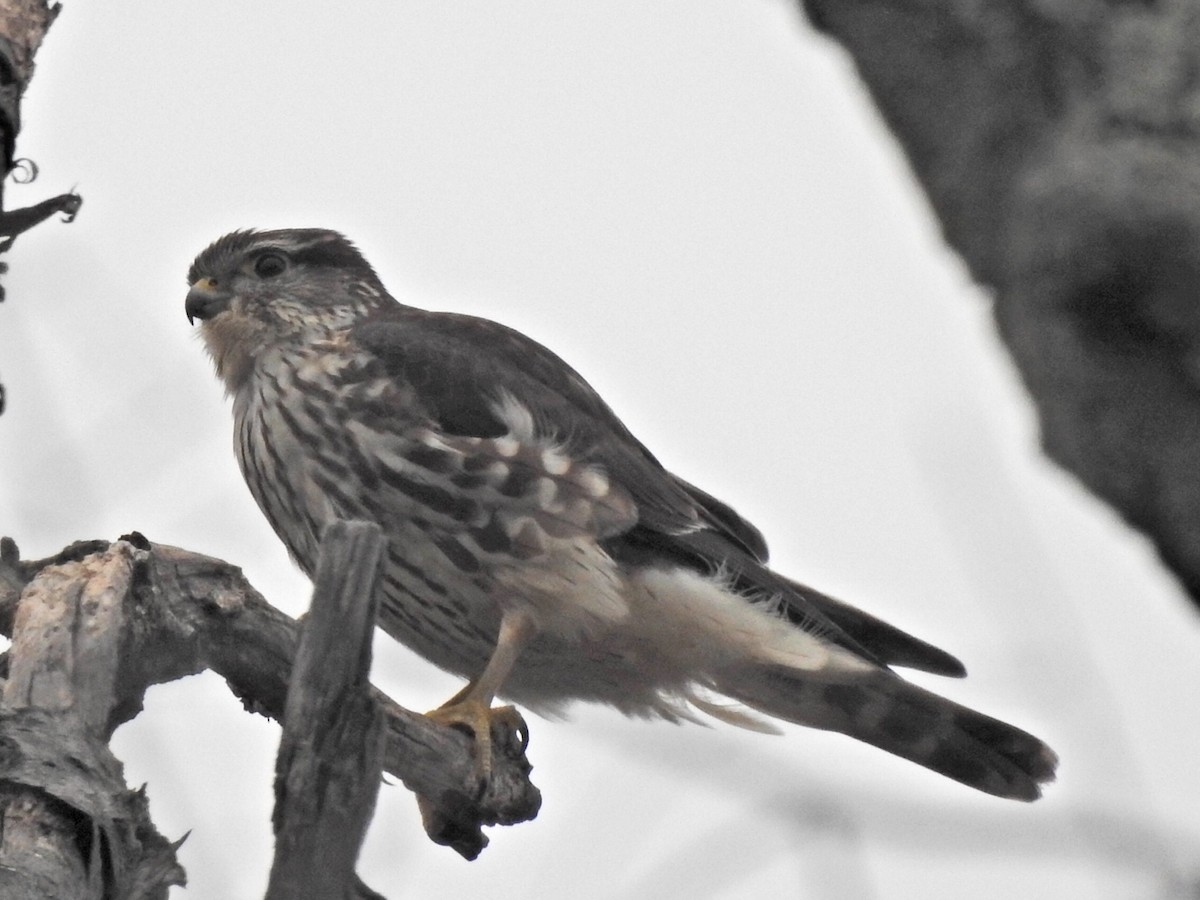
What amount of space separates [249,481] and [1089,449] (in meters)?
→ 1.99

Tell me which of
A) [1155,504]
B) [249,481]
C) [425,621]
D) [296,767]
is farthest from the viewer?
[249,481]

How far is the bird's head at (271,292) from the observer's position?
392cm

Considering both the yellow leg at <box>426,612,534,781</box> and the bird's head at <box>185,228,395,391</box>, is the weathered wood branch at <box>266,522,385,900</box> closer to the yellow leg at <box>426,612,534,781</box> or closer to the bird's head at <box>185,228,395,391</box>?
the yellow leg at <box>426,612,534,781</box>

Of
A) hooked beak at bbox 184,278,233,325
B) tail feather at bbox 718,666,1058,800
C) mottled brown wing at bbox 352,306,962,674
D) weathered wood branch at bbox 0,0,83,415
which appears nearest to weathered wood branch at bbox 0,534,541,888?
weathered wood branch at bbox 0,0,83,415

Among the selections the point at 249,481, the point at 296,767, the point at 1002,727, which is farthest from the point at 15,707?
the point at 1002,727

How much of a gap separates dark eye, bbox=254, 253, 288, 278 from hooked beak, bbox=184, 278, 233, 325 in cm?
12

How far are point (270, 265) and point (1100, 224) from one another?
7.72ft

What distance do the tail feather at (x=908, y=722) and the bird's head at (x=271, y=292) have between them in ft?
4.26

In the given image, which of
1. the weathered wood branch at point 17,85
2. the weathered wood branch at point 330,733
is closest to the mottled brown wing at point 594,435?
the weathered wood branch at point 17,85

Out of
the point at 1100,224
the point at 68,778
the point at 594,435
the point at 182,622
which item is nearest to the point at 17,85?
the point at 182,622

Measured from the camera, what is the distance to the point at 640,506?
3635 mm

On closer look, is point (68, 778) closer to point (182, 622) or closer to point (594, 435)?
point (182, 622)

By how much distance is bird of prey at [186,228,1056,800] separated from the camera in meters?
3.38

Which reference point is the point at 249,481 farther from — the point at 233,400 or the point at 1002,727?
the point at 1002,727
